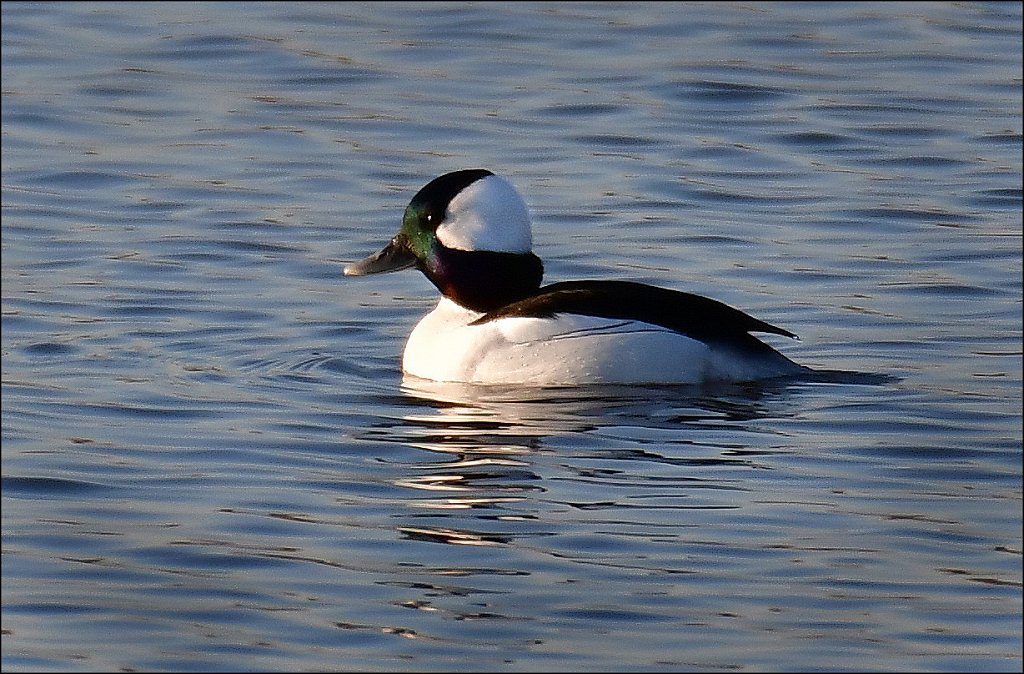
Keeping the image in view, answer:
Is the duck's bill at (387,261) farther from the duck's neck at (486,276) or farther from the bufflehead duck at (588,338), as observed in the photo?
the bufflehead duck at (588,338)

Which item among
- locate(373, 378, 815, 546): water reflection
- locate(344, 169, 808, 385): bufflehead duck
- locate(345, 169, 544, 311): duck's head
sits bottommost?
locate(373, 378, 815, 546): water reflection

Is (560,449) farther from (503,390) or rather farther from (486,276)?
(486,276)

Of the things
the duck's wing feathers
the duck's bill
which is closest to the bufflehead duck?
the duck's wing feathers

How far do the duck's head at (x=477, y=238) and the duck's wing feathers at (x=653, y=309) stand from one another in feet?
1.64

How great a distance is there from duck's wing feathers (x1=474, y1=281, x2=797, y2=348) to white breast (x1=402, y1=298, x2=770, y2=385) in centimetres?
4

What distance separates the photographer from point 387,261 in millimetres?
11109

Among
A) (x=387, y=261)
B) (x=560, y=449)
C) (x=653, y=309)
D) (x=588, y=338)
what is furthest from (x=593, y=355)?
(x=387, y=261)

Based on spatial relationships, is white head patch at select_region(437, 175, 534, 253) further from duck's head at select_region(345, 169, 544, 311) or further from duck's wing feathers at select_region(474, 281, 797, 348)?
duck's wing feathers at select_region(474, 281, 797, 348)

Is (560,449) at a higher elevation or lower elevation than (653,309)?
lower

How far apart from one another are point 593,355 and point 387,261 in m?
1.48

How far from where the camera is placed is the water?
675cm

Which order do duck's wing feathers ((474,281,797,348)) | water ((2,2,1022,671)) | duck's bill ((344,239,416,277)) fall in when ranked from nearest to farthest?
water ((2,2,1022,671)), duck's wing feathers ((474,281,797,348)), duck's bill ((344,239,416,277))

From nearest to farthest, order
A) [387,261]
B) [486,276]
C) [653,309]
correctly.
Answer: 1. [653,309]
2. [486,276]
3. [387,261]

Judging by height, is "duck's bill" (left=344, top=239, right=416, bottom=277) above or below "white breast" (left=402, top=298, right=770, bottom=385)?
above
